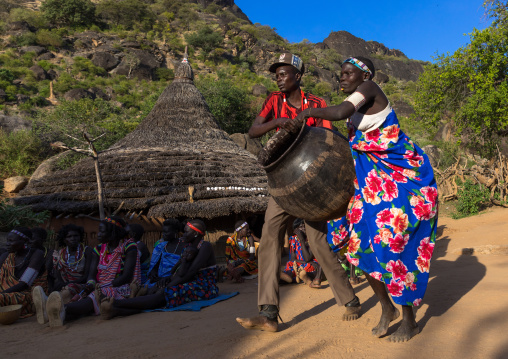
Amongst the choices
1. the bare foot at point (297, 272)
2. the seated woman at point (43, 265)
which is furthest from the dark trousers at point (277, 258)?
the seated woman at point (43, 265)

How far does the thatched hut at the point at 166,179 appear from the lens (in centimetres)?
922

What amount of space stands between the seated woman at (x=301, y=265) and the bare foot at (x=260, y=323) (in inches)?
99.2

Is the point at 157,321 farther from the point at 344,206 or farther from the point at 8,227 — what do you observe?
the point at 8,227

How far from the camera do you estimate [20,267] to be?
4.80m

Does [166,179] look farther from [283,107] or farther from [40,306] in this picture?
[283,107]

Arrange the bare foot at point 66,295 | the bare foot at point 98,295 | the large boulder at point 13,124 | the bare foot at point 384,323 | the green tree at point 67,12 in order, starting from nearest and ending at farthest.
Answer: the bare foot at point 384,323, the bare foot at point 98,295, the bare foot at point 66,295, the large boulder at point 13,124, the green tree at point 67,12

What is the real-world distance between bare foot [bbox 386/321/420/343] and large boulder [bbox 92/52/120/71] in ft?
141

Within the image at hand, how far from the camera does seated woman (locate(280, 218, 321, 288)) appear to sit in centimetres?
558

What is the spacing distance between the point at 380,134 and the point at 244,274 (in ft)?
16.5

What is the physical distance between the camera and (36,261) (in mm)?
4793

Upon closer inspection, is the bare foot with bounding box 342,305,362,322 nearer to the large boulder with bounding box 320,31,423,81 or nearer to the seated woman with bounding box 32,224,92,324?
the seated woman with bounding box 32,224,92,324

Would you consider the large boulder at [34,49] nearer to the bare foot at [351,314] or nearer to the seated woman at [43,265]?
the seated woman at [43,265]

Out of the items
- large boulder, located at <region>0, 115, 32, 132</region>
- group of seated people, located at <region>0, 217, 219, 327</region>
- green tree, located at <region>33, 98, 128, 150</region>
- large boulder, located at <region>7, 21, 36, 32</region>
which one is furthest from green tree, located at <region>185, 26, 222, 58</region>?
group of seated people, located at <region>0, 217, 219, 327</region>

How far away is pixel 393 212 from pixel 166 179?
26.4ft
